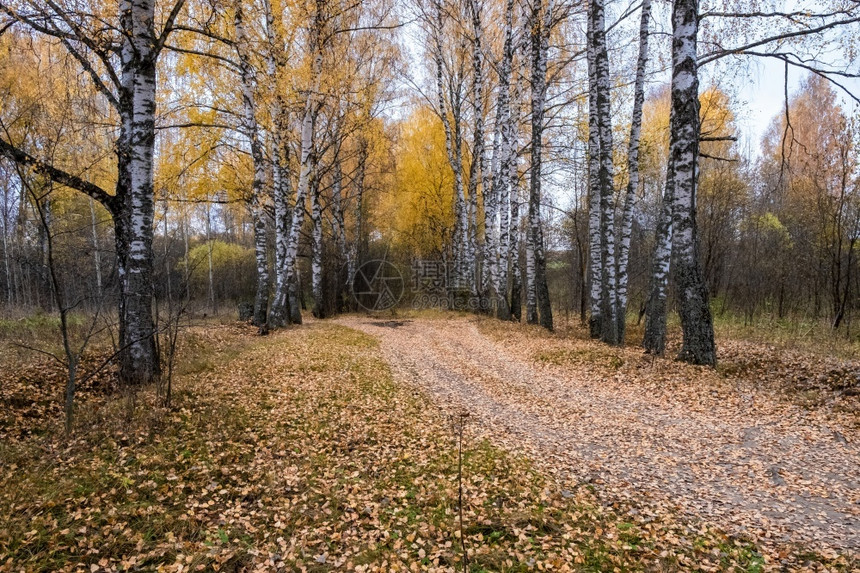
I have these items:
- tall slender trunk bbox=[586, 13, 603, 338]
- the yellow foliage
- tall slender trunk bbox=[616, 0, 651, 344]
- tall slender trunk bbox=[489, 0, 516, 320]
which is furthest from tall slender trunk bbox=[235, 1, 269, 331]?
the yellow foliage

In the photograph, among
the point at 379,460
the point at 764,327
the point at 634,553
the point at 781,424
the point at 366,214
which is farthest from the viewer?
the point at 366,214

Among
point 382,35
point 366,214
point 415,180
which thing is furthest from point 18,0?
point 366,214

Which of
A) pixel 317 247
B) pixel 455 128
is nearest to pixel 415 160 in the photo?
pixel 455 128

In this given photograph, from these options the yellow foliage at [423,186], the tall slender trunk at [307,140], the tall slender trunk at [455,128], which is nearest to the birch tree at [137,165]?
the tall slender trunk at [307,140]

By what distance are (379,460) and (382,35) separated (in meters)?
20.8

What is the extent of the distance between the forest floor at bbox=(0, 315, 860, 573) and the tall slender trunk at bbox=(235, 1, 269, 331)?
595 cm

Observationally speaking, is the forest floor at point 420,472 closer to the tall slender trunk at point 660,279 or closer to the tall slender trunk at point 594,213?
the tall slender trunk at point 660,279

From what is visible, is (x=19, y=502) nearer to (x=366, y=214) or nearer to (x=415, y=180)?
(x=415, y=180)

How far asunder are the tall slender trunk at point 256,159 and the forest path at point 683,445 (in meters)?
6.95

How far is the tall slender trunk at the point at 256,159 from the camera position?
1070 centimetres

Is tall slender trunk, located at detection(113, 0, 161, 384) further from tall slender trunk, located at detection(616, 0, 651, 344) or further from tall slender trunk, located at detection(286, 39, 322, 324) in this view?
tall slender trunk, located at detection(616, 0, 651, 344)

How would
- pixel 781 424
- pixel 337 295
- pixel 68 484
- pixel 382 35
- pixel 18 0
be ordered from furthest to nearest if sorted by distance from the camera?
1. pixel 337 295
2. pixel 382 35
3. pixel 18 0
4. pixel 781 424
5. pixel 68 484

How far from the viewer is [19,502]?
132 inches

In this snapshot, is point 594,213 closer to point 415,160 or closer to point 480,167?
point 480,167
